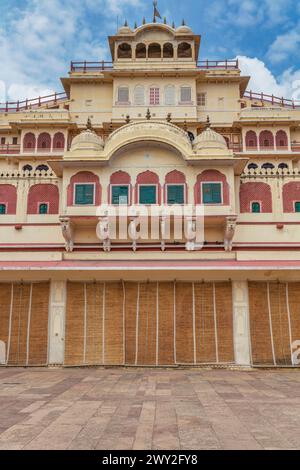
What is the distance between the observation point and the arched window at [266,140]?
126ft

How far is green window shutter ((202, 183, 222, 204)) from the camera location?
2356 centimetres

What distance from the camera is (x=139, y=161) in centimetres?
2453

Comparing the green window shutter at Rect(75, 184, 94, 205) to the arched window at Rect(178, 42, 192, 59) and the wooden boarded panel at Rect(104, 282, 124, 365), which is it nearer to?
the wooden boarded panel at Rect(104, 282, 124, 365)

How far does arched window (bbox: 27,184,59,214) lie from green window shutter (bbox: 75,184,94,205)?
1.89 m

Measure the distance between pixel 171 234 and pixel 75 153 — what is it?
6811 mm

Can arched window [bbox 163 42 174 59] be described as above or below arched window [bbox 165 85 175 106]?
above

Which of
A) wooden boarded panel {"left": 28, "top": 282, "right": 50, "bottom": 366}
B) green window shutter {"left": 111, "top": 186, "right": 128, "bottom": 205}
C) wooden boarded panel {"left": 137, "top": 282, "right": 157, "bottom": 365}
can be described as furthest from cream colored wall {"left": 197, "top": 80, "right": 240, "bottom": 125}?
wooden boarded panel {"left": 28, "top": 282, "right": 50, "bottom": 366}

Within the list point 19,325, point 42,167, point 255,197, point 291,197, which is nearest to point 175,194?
point 255,197

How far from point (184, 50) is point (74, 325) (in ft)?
102

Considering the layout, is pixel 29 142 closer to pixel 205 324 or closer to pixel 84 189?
pixel 84 189

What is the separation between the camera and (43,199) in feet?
83.0

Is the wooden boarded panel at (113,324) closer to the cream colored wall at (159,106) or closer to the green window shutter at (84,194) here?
the green window shutter at (84,194)

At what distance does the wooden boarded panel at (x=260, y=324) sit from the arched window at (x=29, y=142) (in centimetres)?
2486
